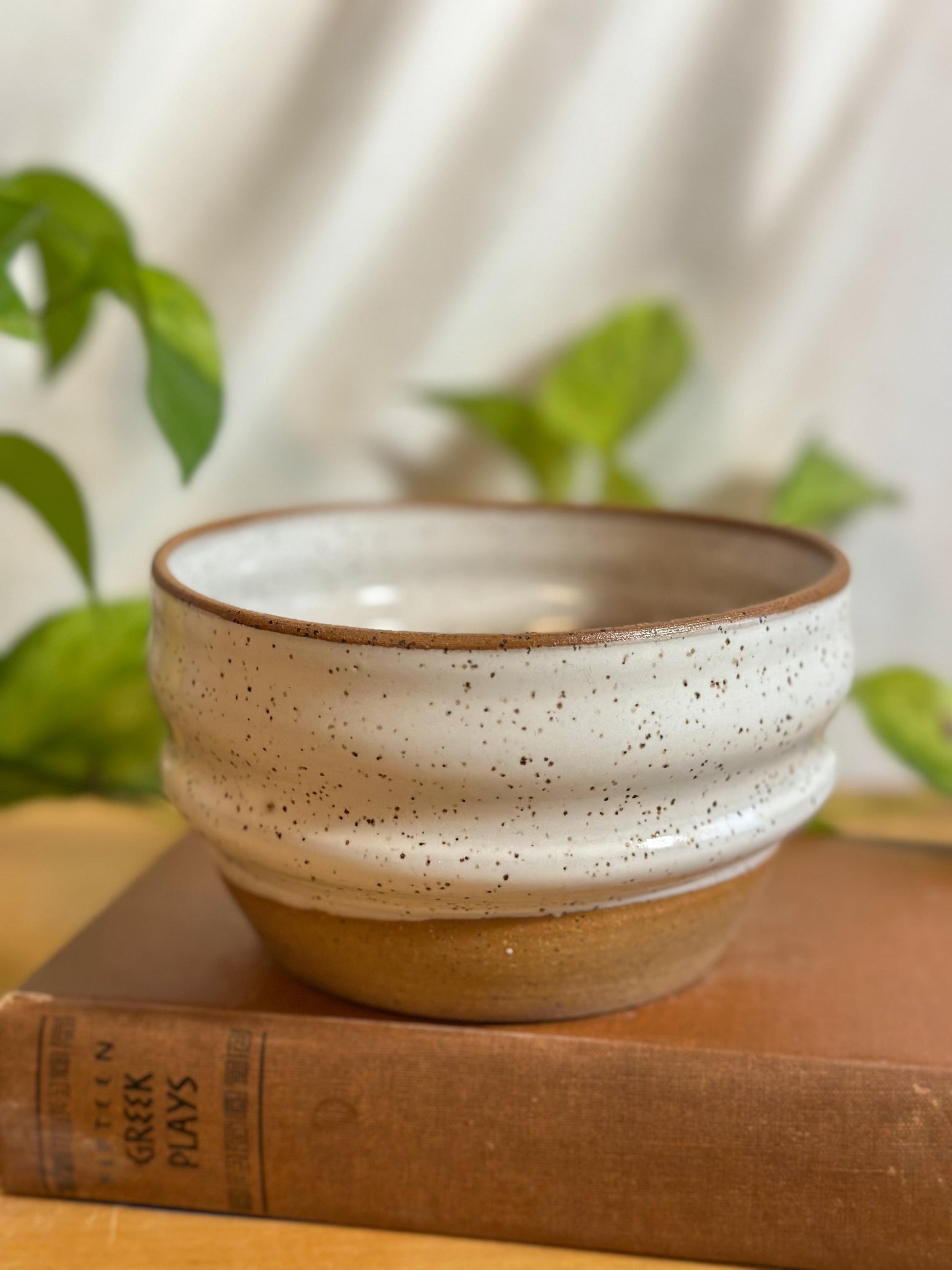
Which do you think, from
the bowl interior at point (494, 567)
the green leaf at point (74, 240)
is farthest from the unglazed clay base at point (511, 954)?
the green leaf at point (74, 240)

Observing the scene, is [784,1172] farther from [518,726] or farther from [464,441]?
[464,441]

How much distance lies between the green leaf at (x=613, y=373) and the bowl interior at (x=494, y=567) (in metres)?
0.15

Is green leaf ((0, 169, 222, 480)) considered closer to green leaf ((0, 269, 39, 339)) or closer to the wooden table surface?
green leaf ((0, 269, 39, 339))

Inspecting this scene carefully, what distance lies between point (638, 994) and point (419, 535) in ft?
A: 0.82

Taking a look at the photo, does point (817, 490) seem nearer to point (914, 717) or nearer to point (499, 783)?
point (914, 717)

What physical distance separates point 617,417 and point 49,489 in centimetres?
34

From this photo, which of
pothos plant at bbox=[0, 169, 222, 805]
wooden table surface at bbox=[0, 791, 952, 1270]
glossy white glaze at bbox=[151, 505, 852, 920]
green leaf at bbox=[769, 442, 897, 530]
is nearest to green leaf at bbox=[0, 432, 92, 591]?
pothos plant at bbox=[0, 169, 222, 805]

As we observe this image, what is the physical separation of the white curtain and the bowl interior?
0.61 ft

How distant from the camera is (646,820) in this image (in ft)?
1.28

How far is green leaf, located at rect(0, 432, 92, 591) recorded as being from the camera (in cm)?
51

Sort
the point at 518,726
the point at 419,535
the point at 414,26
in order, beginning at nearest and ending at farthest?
1. the point at 518,726
2. the point at 419,535
3. the point at 414,26

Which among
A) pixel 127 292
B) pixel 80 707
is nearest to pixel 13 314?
pixel 127 292

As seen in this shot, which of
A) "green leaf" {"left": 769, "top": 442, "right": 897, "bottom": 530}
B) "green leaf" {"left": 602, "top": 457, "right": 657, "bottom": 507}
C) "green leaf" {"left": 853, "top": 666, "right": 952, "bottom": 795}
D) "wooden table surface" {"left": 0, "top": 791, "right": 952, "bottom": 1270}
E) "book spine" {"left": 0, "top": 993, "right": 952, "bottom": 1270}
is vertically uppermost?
"green leaf" {"left": 769, "top": 442, "right": 897, "bottom": 530}

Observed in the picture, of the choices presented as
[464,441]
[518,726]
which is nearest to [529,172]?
[464,441]
